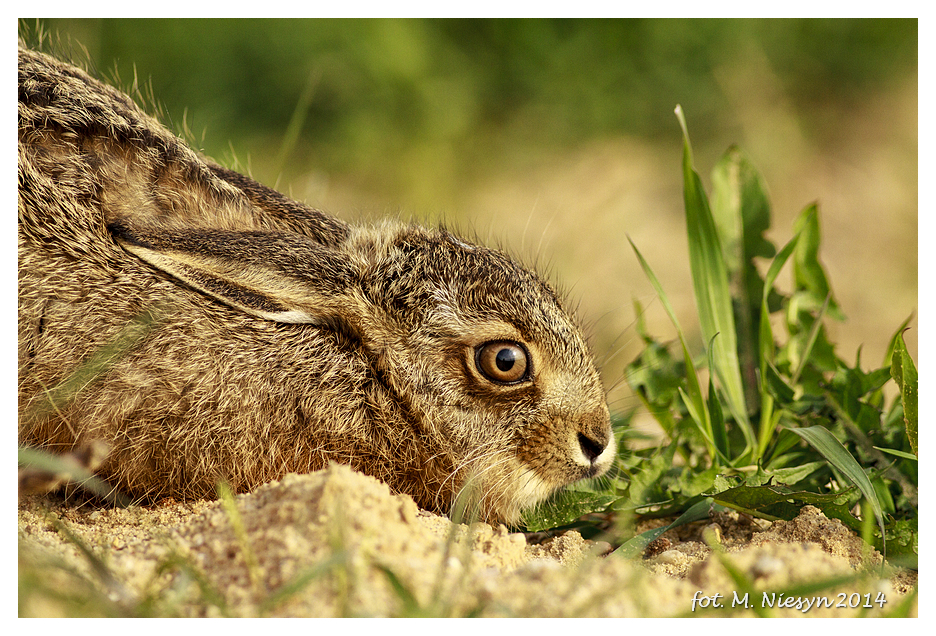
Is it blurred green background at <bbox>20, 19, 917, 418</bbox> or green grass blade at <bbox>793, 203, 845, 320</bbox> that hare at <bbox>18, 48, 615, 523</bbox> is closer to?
green grass blade at <bbox>793, 203, 845, 320</bbox>

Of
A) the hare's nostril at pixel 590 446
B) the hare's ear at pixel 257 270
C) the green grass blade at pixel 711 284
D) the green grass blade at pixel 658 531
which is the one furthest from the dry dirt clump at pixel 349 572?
the green grass blade at pixel 711 284

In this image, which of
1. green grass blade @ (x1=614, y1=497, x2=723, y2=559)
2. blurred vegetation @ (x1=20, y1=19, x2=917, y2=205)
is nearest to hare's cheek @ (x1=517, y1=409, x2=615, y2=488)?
green grass blade @ (x1=614, y1=497, x2=723, y2=559)

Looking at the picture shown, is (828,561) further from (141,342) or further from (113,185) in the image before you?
(113,185)

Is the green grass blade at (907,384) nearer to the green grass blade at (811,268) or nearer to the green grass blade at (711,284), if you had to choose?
the green grass blade at (711,284)

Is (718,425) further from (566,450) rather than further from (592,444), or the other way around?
(566,450)

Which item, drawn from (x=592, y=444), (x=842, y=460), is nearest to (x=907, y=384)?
(x=842, y=460)
